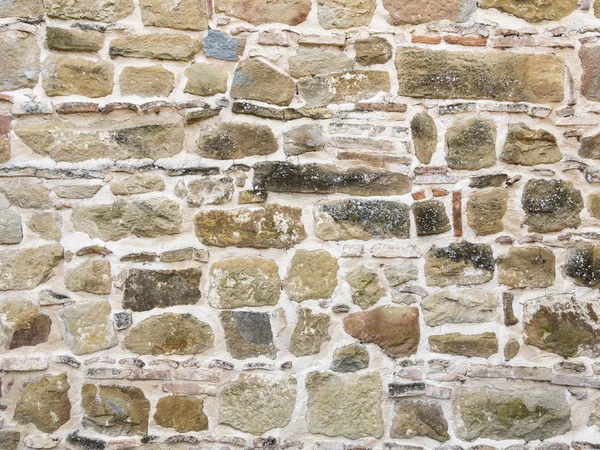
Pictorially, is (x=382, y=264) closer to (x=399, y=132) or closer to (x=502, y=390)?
(x=399, y=132)

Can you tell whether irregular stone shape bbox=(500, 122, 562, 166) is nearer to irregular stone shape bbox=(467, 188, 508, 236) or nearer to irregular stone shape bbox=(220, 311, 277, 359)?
irregular stone shape bbox=(467, 188, 508, 236)

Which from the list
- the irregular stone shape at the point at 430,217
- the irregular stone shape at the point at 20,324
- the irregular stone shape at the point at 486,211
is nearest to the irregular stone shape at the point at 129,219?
the irregular stone shape at the point at 20,324

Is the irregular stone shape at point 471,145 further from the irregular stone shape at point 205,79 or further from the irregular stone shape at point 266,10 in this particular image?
the irregular stone shape at point 205,79

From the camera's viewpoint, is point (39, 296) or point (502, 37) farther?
point (502, 37)

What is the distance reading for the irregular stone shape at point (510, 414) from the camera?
2.59 metres

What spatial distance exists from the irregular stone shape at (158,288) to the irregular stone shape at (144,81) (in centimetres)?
69

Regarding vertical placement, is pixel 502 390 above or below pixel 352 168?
below

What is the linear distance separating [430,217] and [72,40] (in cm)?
155

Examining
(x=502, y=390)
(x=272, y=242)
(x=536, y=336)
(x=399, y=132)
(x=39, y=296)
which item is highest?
(x=399, y=132)

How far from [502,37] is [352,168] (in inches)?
32.5

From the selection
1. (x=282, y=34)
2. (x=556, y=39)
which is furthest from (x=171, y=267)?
(x=556, y=39)

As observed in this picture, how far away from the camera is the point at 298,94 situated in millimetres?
2613

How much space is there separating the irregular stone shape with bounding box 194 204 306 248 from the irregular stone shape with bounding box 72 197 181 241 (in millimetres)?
112

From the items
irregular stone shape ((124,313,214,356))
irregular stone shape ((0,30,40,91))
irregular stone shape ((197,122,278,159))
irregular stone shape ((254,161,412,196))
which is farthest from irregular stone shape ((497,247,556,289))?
irregular stone shape ((0,30,40,91))
